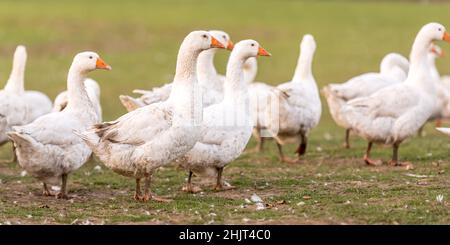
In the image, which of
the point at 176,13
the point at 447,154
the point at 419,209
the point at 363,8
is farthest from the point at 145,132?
the point at 363,8

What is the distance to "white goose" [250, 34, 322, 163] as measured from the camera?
1412 centimetres

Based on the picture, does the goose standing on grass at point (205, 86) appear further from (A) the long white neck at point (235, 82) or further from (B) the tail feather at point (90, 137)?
(B) the tail feather at point (90, 137)

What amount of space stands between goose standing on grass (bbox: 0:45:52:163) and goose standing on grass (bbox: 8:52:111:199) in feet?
7.95

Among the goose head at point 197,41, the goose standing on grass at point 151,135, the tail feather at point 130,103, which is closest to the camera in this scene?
the goose standing on grass at point 151,135

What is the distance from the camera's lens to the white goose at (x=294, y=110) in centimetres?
1412

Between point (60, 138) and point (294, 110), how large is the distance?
195 inches

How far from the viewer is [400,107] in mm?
13219

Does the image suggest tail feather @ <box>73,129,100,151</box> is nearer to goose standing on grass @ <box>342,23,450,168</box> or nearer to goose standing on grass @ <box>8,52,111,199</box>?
goose standing on grass @ <box>8,52,111,199</box>

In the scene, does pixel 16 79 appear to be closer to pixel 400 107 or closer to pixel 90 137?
pixel 90 137

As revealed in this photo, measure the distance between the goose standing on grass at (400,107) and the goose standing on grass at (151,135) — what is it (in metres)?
4.13

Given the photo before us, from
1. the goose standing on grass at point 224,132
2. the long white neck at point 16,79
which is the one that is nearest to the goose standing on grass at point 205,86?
the goose standing on grass at point 224,132

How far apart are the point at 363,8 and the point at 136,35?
14.3 metres

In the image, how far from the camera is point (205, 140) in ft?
36.1
